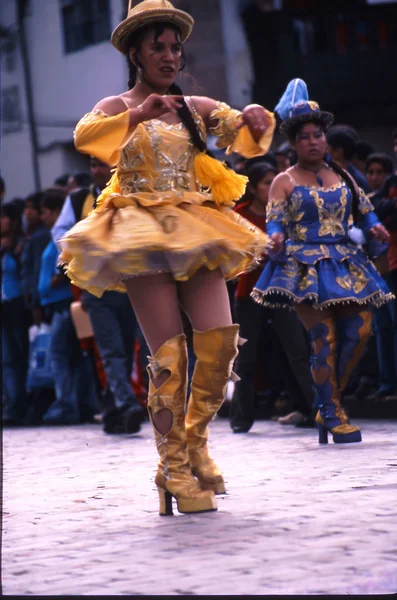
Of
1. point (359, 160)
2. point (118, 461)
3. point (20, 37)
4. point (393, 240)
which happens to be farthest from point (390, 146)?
point (118, 461)

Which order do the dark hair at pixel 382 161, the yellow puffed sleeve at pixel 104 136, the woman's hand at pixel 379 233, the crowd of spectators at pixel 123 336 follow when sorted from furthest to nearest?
1. the dark hair at pixel 382 161
2. the crowd of spectators at pixel 123 336
3. the woman's hand at pixel 379 233
4. the yellow puffed sleeve at pixel 104 136

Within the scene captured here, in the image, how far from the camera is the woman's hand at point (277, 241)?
775 centimetres

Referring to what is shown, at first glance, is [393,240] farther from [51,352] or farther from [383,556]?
[383,556]

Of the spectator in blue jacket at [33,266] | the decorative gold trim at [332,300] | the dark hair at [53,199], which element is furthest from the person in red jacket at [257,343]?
the spectator in blue jacket at [33,266]

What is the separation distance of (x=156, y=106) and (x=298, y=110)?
3.09m

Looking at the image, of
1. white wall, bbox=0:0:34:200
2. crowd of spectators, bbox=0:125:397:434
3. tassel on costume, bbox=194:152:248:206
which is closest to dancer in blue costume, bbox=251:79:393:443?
crowd of spectators, bbox=0:125:397:434

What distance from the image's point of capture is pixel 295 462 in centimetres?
680

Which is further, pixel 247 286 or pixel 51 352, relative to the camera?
pixel 51 352

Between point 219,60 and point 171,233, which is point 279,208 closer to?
point 171,233

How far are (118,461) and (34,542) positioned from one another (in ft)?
10.0

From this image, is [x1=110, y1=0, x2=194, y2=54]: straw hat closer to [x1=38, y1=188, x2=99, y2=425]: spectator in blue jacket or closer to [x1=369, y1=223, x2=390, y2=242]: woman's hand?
[x1=369, y1=223, x2=390, y2=242]: woman's hand

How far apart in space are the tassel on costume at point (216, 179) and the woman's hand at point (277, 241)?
2.29 m

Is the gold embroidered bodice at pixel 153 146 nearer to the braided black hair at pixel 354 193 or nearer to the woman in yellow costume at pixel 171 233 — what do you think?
the woman in yellow costume at pixel 171 233

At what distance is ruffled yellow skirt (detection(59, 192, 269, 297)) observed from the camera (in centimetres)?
496
